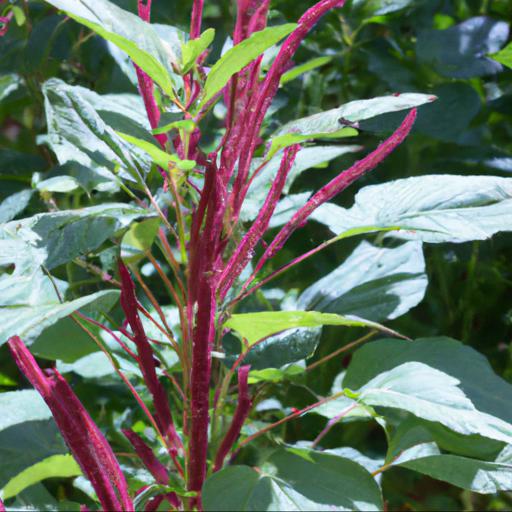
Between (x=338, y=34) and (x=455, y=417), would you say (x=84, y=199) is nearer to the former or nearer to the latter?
(x=338, y=34)

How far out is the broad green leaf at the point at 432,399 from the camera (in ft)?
1.36

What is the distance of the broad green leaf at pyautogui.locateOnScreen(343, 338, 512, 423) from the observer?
1.63ft

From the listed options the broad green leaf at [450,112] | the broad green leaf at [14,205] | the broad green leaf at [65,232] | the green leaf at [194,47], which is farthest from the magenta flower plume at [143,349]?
the broad green leaf at [450,112]

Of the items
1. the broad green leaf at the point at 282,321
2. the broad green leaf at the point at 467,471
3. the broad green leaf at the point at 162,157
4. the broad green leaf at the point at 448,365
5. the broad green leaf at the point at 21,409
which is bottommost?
the broad green leaf at the point at 21,409

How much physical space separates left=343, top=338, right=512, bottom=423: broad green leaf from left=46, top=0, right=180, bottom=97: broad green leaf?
0.85 ft

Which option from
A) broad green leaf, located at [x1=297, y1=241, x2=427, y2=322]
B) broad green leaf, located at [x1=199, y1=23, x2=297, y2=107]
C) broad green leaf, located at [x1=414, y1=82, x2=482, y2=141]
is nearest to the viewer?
broad green leaf, located at [x1=199, y1=23, x2=297, y2=107]

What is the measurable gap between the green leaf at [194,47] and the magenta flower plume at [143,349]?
13cm

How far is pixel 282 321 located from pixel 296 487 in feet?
0.36

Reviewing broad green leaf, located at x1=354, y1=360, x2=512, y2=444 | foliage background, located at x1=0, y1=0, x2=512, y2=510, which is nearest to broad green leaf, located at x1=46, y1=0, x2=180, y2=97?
broad green leaf, located at x1=354, y1=360, x2=512, y2=444

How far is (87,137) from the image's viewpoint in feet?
1.63

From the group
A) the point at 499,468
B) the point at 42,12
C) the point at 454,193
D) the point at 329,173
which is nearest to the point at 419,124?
the point at 329,173

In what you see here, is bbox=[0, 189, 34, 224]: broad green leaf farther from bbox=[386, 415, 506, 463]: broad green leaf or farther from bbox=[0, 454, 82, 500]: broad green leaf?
bbox=[386, 415, 506, 463]: broad green leaf

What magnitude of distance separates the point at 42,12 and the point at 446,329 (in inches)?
25.1

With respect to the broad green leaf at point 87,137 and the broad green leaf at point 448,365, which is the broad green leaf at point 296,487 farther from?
the broad green leaf at point 87,137
